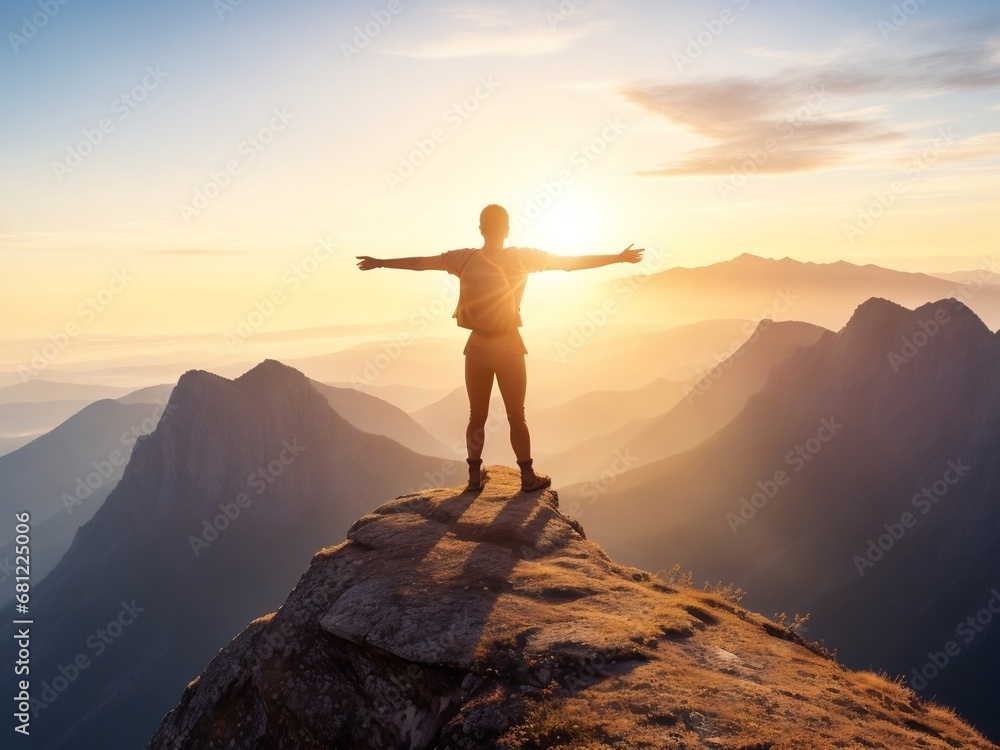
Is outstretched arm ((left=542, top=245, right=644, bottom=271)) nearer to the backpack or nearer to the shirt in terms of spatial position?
the shirt

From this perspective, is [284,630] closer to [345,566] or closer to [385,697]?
[345,566]

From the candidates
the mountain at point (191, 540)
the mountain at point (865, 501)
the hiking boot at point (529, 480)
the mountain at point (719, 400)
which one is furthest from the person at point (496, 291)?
the mountain at point (719, 400)

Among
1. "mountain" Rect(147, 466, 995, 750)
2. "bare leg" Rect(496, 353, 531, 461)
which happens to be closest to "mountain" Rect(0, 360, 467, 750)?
"mountain" Rect(147, 466, 995, 750)

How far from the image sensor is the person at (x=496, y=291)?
1023cm

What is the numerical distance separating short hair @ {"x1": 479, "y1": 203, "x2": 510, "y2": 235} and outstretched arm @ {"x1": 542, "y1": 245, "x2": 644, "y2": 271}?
888 mm

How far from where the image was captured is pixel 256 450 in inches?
5261

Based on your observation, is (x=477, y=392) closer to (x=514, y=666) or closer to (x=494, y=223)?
(x=494, y=223)

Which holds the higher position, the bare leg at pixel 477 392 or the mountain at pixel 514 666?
the bare leg at pixel 477 392

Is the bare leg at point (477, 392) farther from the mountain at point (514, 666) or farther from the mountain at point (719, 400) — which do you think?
the mountain at point (719, 400)

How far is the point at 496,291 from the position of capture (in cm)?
1025

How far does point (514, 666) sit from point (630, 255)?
6124mm

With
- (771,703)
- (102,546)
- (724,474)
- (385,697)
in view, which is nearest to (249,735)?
(385,697)

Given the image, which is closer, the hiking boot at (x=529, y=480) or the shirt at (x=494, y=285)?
the shirt at (x=494, y=285)

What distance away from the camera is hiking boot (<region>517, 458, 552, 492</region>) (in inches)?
438
